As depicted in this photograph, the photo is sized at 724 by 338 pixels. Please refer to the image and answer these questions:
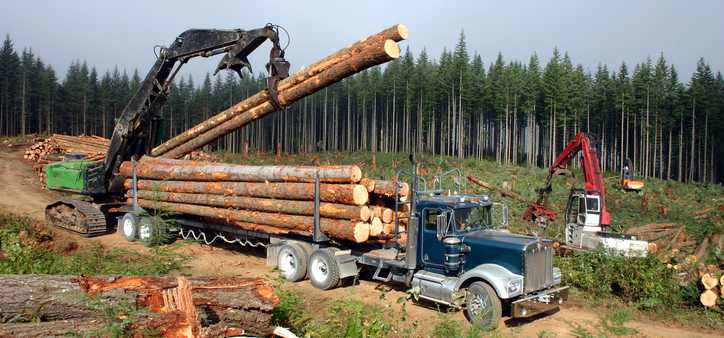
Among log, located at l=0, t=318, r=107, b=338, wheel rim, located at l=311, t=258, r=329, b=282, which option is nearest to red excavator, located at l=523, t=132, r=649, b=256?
wheel rim, located at l=311, t=258, r=329, b=282

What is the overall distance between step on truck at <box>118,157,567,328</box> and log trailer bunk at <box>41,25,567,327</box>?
0.02 m

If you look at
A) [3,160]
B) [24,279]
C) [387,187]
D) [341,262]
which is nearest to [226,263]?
[341,262]

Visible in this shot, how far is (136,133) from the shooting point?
16.5m

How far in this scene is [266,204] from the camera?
1292 cm

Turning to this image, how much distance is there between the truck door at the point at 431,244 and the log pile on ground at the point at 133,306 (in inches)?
185

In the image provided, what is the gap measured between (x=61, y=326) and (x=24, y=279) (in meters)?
1.02

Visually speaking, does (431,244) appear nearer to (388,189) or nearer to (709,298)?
(388,189)

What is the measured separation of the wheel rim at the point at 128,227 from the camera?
1655 cm

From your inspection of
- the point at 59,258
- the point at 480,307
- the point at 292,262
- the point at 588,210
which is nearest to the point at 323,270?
the point at 292,262

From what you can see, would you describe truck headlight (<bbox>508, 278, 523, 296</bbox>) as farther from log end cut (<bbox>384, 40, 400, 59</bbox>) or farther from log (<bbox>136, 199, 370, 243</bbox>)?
log end cut (<bbox>384, 40, 400, 59</bbox>)

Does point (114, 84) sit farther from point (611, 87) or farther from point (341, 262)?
point (341, 262)

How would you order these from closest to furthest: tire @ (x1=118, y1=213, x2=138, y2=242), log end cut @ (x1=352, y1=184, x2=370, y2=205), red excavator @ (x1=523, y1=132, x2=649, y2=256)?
log end cut @ (x1=352, y1=184, x2=370, y2=205), red excavator @ (x1=523, y1=132, x2=649, y2=256), tire @ (x1=118, y1=213, x2=138, y2=242)

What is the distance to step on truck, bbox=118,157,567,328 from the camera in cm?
917

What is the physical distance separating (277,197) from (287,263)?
1617 millimetres
